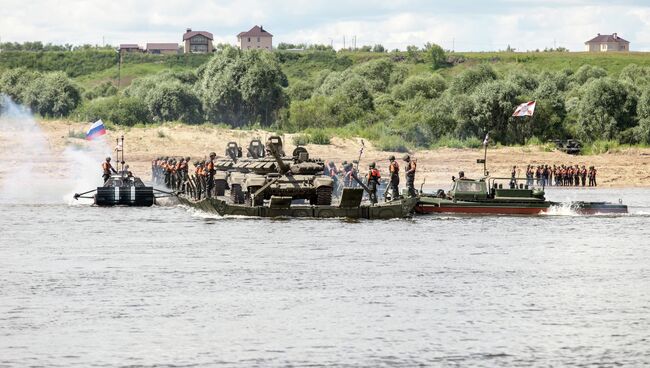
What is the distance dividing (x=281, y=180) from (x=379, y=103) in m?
68.4

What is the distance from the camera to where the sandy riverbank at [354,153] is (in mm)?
84625

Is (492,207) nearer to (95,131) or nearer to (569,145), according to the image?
(95,131)

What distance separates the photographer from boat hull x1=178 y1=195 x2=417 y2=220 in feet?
162

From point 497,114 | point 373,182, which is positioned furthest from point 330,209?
point 497,114

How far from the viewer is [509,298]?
105 feet

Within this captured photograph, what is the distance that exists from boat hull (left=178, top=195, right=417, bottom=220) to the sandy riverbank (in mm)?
31268

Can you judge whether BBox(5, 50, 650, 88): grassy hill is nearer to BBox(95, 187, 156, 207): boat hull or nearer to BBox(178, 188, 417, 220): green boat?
BBox(95, 187, 156, 207): boat hull

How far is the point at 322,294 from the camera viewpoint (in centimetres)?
3238

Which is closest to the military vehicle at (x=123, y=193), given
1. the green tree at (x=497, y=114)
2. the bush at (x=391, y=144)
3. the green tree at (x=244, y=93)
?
the bush at (x=391, y=144)

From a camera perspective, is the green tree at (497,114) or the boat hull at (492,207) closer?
the boat hull at (492,207)

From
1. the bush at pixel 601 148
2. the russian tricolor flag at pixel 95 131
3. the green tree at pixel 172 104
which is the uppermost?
the green tree at pixel 172 104

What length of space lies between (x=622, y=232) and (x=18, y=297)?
24.6 metres

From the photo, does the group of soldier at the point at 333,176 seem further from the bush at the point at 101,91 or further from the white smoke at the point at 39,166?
the bush at the point at 101,91

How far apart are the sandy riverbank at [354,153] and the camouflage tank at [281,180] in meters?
29.6
